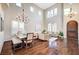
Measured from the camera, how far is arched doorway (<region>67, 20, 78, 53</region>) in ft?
7.07

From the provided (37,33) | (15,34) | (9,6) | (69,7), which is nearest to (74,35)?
(69,7)

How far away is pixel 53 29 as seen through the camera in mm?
2211

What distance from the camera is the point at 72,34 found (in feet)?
7.23

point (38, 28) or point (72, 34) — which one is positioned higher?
point (38, 28)

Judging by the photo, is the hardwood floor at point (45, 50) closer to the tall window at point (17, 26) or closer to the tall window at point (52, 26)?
the tall window at point (52, 26)

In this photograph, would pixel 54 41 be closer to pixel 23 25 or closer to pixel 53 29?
pixel 53 29

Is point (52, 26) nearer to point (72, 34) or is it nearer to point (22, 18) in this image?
point (72, 34)

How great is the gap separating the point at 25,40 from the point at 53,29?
575 millimetres

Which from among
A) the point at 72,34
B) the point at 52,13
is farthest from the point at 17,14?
the point at 72,34

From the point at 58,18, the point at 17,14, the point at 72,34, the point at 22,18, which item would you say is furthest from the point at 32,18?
the point at 72,34

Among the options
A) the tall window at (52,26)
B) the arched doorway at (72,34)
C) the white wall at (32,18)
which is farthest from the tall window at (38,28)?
the arched doorway at (72,34)

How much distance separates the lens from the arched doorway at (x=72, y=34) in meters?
2.15

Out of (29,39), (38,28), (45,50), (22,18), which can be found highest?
(22,18)

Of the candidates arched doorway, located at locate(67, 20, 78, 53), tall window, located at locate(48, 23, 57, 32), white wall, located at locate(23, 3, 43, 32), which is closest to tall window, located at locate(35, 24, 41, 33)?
white wall, located at locate(23, 3, 43, 32)
